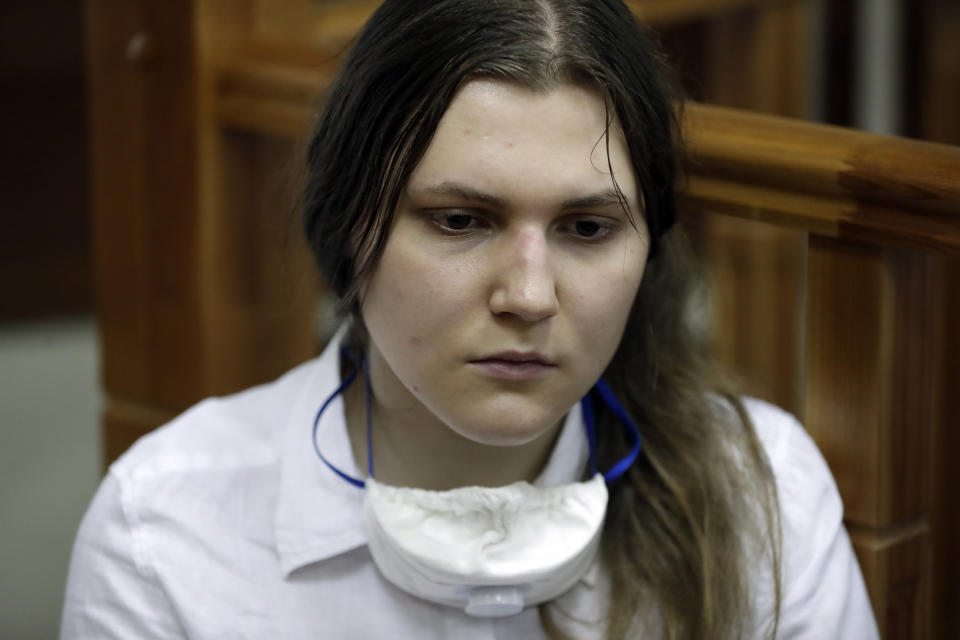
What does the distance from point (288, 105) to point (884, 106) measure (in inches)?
77.2

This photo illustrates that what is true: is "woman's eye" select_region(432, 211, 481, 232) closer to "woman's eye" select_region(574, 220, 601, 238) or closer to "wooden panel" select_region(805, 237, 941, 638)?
"woman's eye" select_region(574, 220, 601, 238)

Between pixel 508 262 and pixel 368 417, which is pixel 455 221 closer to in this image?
pixel 508 262

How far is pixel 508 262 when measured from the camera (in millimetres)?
1114

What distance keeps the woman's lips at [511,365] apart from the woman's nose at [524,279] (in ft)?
0.11

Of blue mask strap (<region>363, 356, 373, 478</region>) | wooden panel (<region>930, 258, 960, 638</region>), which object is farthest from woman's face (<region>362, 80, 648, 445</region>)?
wooden panel (<region>930, 258, 960, 638</region>)

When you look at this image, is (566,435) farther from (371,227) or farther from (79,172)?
(79,172)

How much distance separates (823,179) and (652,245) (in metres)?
0.16

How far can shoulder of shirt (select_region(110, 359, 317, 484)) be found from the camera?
1.30 meters

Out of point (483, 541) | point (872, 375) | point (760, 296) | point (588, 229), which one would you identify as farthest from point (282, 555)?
point (760, 296)

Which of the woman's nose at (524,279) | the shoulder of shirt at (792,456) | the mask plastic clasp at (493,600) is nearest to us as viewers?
the woman's nose at (524,279)

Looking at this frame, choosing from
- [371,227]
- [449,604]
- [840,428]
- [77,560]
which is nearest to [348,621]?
[449,604]

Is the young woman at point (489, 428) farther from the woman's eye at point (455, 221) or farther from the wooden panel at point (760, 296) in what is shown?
the wooden panel at point (760, 296)

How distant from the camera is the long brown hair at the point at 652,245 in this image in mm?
1116

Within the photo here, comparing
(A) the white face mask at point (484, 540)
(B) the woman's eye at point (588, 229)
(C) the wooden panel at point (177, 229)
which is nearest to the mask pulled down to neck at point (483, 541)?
(A) the white face mask at point (484, 540)
